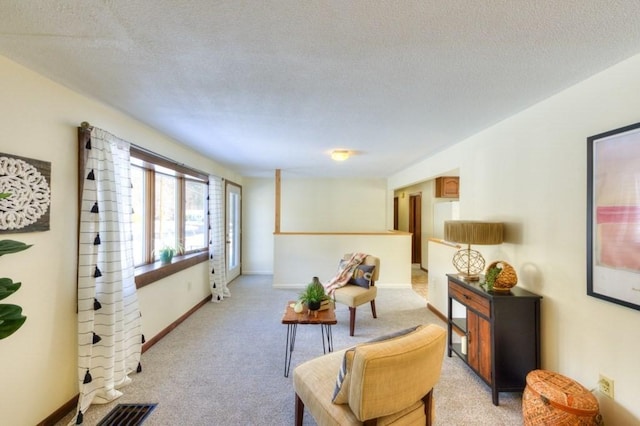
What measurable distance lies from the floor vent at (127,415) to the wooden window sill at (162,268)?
1065 mm

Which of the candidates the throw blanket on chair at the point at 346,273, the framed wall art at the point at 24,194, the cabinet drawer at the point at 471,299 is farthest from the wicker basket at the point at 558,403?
the framed wall art at the point at 24,194

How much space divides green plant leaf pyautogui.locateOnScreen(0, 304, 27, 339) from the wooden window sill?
5.63ft

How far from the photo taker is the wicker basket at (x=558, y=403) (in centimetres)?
153

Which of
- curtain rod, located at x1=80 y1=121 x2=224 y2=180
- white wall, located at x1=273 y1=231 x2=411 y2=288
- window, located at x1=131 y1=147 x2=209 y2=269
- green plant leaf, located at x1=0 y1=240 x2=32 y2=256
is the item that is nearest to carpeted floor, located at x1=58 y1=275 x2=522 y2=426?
window, located at x1=131 y1=147 x2=209 y2=269

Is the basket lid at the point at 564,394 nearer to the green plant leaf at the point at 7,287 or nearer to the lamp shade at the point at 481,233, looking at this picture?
the lamp shade at the point at 481,233

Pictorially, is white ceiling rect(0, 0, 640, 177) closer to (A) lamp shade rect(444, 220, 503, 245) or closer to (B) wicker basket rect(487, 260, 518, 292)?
(A) lamp shade rect(444, 220, 503, 245)

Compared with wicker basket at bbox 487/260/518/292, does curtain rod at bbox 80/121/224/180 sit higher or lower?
higher

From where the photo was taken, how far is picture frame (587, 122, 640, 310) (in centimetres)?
151

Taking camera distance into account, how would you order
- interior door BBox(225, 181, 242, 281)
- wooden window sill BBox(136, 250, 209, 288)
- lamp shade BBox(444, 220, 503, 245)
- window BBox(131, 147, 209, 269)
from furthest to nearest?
interior door BBox(225, 181, 242, 281), window BBox(131, 147, 209, 269), wooden window sill BBox(136, 250, 209, 288), lamp shade BBox(444, 220, 503, 245)

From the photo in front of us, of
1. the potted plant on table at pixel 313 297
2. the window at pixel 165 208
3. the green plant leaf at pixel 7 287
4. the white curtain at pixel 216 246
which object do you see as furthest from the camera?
the white curtain at pixel 216 246

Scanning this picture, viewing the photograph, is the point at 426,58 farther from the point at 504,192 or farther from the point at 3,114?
the point at 3,114

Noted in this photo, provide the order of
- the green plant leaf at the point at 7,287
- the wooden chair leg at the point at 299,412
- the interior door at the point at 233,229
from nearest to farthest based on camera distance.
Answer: the green plant leaf at the point at 7,287
the wooden chair leg at the point at 299,412
the interior door at the point at 233,229

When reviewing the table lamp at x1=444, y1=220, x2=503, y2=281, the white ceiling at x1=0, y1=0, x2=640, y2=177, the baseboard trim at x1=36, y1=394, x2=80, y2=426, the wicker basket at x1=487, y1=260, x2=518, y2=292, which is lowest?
the baseboard trim at x1=36, y1=394, x2=80, y2=426

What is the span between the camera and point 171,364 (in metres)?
2.58
